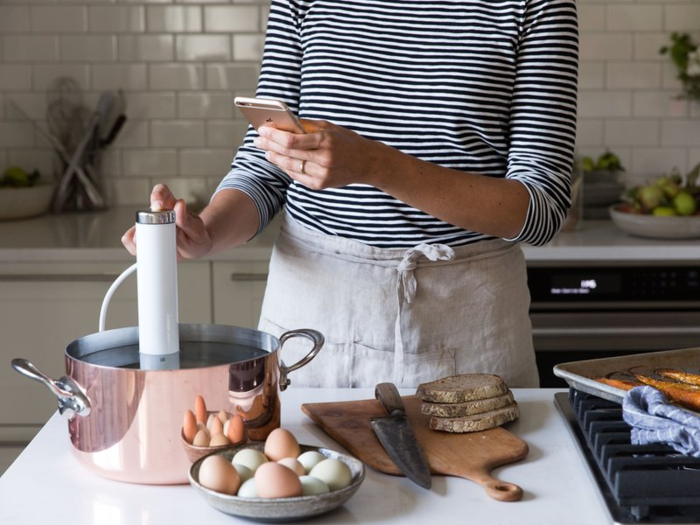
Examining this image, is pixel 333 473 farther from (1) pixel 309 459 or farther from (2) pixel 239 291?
(2) pixel 239 291

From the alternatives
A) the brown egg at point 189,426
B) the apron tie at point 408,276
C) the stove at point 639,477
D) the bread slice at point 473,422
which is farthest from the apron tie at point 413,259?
the brown egg at point 189,426

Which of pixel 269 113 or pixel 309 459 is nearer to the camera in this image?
pixel 309 459

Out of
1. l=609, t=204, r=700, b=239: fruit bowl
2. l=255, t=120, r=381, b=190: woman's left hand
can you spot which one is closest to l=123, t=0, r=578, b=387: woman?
l=255, t=120, r=381, b=190: woman's left hand

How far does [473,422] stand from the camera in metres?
1.08

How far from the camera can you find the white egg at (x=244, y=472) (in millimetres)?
866

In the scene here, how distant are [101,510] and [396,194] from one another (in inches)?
22.5

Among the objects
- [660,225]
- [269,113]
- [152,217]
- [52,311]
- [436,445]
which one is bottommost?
[52,311]

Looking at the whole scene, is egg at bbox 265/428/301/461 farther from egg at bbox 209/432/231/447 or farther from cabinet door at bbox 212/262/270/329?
cabinet door at bbox 212/262/270/329

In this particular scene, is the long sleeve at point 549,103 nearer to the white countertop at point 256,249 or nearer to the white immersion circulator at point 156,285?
the white immersion circulator at point 156,285

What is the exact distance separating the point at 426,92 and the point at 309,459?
753mm

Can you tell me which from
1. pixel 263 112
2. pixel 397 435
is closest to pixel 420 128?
pixel 263 112

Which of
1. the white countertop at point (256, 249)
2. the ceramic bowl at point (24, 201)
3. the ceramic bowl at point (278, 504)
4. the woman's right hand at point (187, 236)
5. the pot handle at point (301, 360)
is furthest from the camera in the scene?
the ceramic bowl at point (24, 201)

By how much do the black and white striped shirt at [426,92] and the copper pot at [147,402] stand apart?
1.75 feet

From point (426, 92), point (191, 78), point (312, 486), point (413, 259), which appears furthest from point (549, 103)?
point (191, 78)
